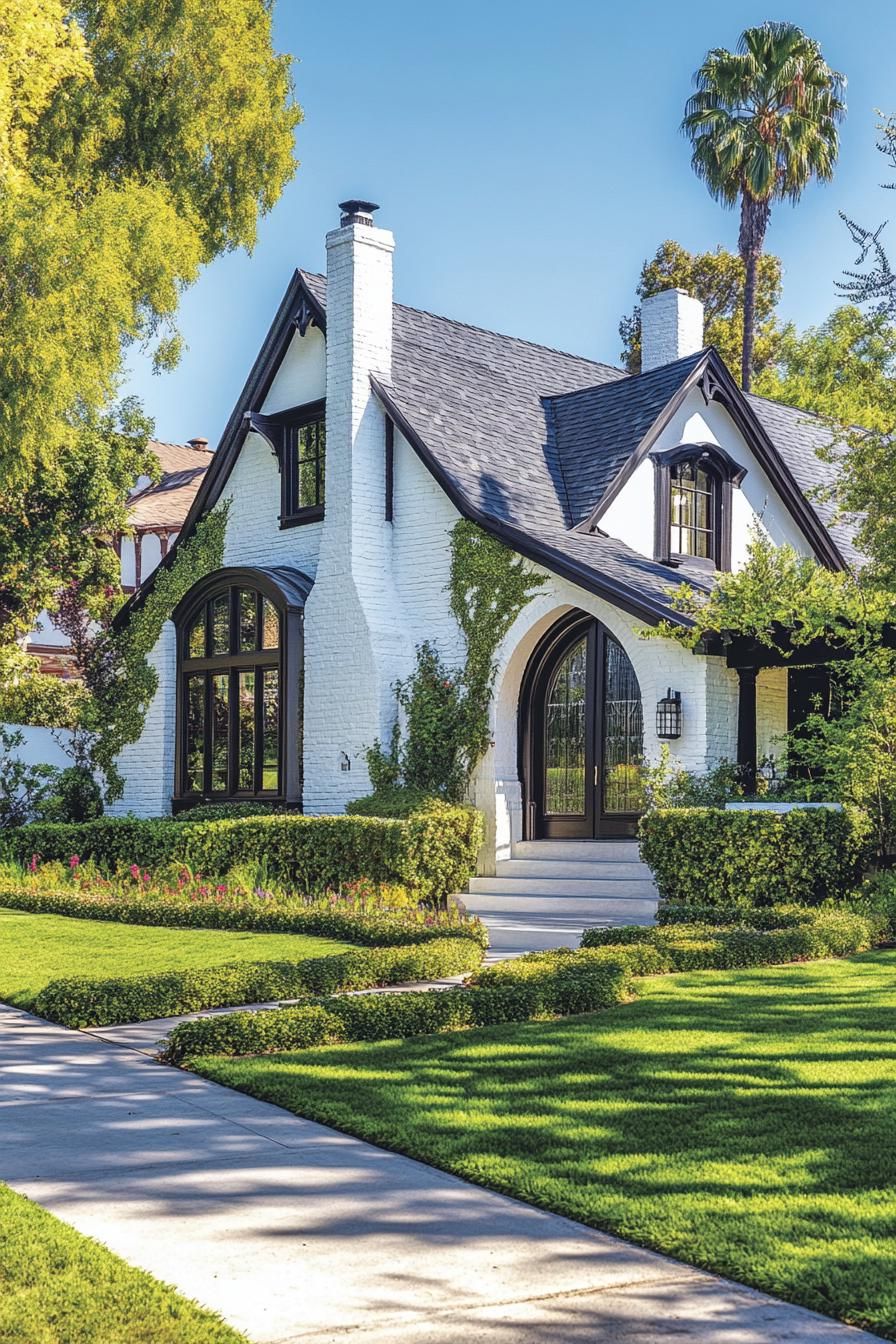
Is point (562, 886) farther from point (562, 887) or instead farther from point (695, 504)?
point (695, 504)

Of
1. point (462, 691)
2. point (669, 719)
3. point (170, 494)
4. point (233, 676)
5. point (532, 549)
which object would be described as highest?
point (170, 494)

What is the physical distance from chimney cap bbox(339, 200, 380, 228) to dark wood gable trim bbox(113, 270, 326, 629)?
1335 millimetres

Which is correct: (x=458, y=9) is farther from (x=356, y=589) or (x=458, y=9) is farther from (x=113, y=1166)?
(x=113, y=1166)

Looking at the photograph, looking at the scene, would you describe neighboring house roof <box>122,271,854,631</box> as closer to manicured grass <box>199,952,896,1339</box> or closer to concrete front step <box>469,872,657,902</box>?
concrete front step <box>469,872,657,902</box>

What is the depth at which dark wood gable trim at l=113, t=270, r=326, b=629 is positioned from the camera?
21.5m

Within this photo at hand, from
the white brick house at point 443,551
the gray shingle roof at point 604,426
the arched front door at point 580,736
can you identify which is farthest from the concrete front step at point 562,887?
the gray shingle roof at point 604,426

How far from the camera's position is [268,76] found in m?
27.0

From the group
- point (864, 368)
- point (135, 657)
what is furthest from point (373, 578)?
point (864, 368)

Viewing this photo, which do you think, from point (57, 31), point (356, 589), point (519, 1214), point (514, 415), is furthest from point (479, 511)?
point (519, 1214)

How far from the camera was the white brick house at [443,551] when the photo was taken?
1831 cm

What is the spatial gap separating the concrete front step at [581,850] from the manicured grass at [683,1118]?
313 inches

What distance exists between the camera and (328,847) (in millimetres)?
16938

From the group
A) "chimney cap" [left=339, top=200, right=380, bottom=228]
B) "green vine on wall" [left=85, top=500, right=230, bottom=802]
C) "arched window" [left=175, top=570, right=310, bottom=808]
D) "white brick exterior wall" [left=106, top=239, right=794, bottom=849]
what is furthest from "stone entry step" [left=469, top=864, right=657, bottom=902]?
"chimney cap" [left=339, top=200, right=380, bottom=228]

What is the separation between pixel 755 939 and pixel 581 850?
21.9 ft
